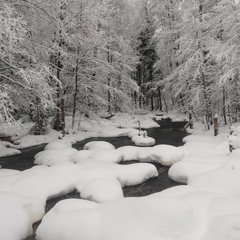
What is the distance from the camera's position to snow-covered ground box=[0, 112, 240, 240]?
3.83 meters

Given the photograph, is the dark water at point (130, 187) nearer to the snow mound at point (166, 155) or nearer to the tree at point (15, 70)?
the snow mound at point (166, 155)

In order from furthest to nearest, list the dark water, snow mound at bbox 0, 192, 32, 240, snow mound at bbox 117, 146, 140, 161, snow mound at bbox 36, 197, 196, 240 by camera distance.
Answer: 1. snow mound at bbox 117, 146, 140, 161
2. the dark water
3. snow mound at bbox 0, 192, 32, 240
4. snow mound at bbox 36, 197, 196, 240

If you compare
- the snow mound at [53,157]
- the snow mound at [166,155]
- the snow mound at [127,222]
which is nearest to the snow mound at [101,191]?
the snow mound at [127,222]

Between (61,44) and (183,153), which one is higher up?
(61,44)

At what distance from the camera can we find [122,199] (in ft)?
14.9

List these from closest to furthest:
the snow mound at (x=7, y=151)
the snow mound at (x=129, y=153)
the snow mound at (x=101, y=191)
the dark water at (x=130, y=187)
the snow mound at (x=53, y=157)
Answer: the snow mound at (x=101, y=191), the dark water at (x=130, y=187), the snow mound at (x=53, y=157), the snow mound at (x=129, y=153), the snow mound at (x=7, y=151)

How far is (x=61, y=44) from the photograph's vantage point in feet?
43.6

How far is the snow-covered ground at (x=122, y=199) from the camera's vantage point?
3.83 m

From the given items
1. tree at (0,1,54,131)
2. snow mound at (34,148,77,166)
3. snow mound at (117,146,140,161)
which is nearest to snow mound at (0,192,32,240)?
tree at (0,1,54,131)

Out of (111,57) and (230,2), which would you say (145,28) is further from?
(230,2)

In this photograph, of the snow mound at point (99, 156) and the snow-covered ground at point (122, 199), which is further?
the snow mound at point (99, 156)

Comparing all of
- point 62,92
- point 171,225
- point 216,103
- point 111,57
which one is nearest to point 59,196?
point 171,225

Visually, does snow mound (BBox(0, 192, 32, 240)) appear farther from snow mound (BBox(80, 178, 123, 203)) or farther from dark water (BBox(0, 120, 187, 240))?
snow mound (BBox(80, 178, 123, 203))

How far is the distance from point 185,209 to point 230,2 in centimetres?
1105
